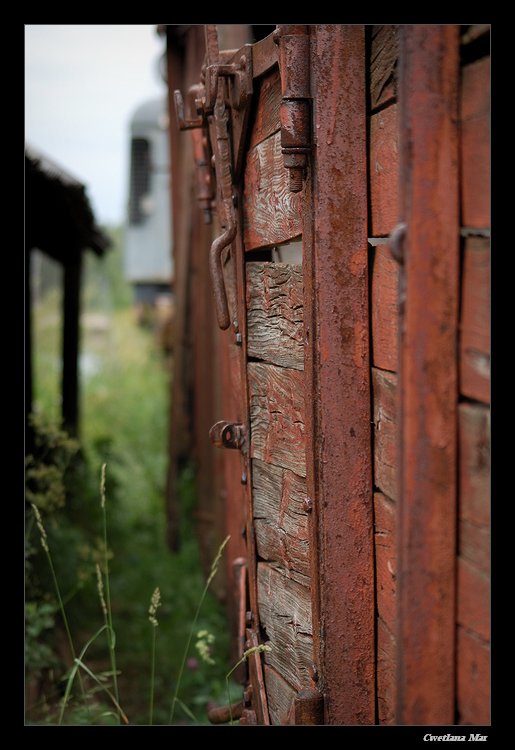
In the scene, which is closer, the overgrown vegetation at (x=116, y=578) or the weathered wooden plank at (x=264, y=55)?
the weathered wooden plank at (x=264, y=55)

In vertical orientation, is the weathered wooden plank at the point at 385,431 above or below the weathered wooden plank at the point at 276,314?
below

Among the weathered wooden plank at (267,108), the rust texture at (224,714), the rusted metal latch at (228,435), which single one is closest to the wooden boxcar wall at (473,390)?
the weathered wooden plank at (267,108)

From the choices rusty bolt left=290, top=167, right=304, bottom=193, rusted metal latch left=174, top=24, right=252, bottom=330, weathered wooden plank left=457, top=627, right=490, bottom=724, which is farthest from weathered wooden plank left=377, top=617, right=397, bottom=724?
rusty bolt left=290, top=167, right=304, bottom=193

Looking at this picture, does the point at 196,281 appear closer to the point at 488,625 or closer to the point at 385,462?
the point at 385,462

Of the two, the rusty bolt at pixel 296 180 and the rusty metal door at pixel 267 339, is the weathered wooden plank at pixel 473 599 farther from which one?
the rusty bolt at pixel 296 180

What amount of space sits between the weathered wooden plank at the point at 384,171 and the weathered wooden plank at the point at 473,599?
721 mm

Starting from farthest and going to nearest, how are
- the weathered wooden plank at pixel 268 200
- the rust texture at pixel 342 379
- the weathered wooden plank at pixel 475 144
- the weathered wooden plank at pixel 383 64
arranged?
the weathered wooden plank at pixel 268 200 < the rust texture at pixel 342 379 < the weathered wooden plank at pixel 383 64 < the weathered wooden plank at pixel 475 144

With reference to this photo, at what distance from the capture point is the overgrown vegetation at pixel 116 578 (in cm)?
336

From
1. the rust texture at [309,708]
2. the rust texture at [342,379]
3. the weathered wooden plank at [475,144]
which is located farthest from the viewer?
the rust texture at [309,708]

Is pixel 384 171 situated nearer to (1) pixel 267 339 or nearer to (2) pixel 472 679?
(1) pixel 267 339

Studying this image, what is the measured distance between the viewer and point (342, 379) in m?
1.71

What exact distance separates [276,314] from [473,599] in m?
0.99

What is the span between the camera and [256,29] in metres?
4.23

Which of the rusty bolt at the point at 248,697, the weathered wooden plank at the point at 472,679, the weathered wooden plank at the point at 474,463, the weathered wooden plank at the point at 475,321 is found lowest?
the rusty bolt at the point at 248,697
